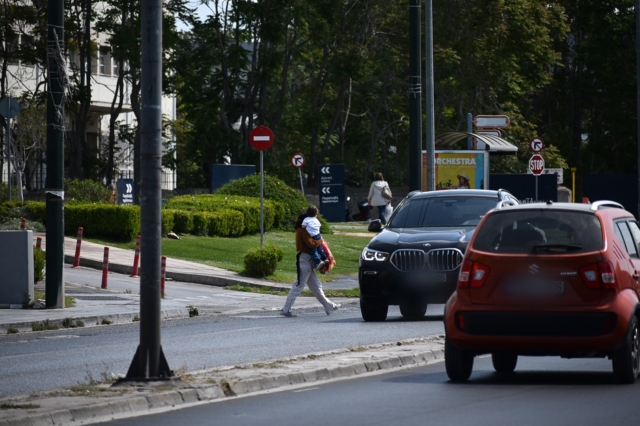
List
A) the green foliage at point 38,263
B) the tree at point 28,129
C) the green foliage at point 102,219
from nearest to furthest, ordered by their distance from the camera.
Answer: the green foliage at point 38,263 → the green foliage at point 102,219 → the tree at point 28,129

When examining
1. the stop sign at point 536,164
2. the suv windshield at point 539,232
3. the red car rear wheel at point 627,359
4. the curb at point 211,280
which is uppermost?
the stop sign at point 536,164

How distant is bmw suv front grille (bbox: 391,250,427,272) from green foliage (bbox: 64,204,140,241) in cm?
1511

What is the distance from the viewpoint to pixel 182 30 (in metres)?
52.0

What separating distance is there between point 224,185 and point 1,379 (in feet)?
96.0

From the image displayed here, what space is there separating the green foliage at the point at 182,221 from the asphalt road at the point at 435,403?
2286cm

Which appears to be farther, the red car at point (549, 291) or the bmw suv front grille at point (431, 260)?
the bmw suv front grille at point (431, 260)

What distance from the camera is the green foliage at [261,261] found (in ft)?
91.1

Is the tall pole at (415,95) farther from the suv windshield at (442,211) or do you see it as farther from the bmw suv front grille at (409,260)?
the bmw suv front grille at (409,260)

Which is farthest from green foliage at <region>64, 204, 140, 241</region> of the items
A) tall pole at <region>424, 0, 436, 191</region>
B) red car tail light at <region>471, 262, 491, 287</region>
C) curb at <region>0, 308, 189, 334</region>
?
red car tail light at <region>471, 262, 491, 287</region>

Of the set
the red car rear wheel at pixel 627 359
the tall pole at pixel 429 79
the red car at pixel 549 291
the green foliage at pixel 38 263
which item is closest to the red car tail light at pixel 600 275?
the red car at pixel 549 291

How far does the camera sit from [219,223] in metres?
35.5

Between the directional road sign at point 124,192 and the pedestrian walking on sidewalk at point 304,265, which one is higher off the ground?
the directional road sign at point 124,192

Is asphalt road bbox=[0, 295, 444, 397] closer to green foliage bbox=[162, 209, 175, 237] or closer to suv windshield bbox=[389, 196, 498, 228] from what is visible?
suv windshield bbox=[389, 196, 498, 228]

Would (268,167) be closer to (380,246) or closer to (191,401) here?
(380,246)
